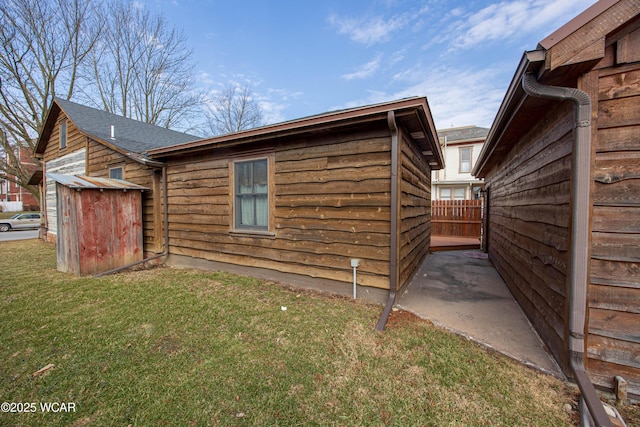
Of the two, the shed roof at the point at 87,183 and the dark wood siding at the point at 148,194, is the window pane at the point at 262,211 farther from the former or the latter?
the shed roof at the point at 87,183

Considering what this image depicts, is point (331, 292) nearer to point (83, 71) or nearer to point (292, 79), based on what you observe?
point (292, 79)

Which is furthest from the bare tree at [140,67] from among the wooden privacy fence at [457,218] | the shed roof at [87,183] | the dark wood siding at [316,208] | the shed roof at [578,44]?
the shed roof at [578,44]

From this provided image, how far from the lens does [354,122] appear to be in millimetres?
3479

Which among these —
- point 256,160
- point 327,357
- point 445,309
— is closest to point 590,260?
point 445,309

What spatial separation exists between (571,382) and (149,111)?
77.2 ft

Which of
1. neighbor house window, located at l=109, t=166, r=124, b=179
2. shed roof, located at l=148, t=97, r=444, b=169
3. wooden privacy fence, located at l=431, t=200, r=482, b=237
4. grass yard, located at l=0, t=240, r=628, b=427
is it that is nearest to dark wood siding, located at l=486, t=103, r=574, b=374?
grass yard, located at l=0, t=240, r=628, b=427

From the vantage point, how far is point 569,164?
7.03 feet

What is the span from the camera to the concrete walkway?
249 centimetres

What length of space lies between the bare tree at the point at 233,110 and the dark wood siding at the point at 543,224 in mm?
21621

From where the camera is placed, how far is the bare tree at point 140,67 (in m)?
A: 16.0

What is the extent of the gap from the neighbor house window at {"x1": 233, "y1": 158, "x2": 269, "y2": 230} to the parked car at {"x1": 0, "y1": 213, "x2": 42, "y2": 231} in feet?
72.9

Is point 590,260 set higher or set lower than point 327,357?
higher

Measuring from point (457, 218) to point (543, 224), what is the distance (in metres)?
9.14

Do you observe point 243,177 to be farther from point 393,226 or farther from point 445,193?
point 445,193
